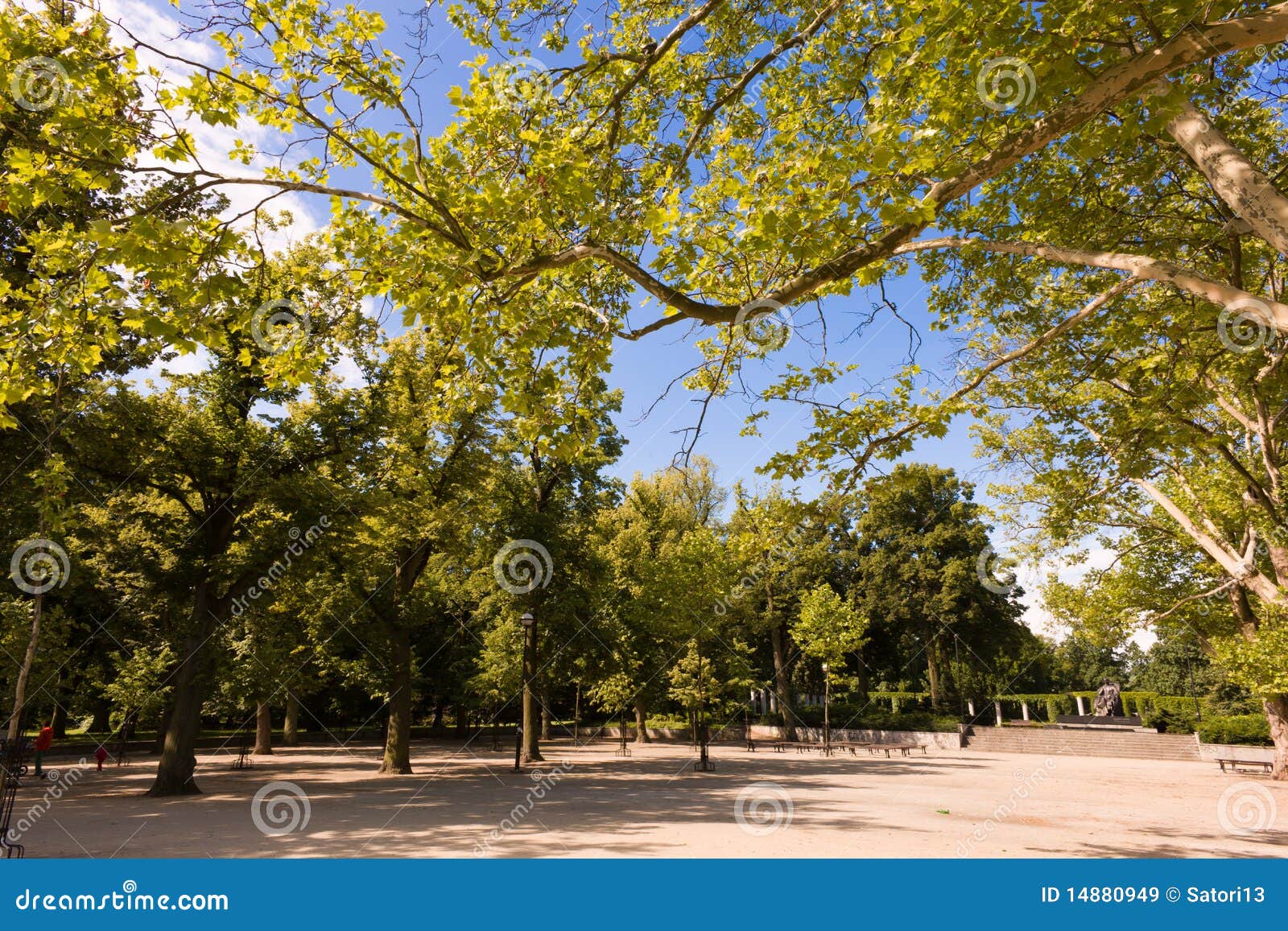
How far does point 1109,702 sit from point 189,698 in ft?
163

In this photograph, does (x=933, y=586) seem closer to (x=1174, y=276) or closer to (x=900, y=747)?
(x=900, y=747)

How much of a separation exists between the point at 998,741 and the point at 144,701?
37956mm

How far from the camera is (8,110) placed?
14.8 feet

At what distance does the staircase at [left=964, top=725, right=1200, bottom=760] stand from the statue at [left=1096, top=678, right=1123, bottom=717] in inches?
295

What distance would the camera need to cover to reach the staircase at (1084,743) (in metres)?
32.2

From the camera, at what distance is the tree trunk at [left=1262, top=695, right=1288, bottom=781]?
811 inches

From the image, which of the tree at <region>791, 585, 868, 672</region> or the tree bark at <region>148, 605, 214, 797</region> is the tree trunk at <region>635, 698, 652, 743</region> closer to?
the tree at <region>791, 585, 868, 672</region>

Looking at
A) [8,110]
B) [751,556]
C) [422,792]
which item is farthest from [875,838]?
[8,110]

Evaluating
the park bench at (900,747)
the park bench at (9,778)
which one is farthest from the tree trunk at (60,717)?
the park bench at (900,747)

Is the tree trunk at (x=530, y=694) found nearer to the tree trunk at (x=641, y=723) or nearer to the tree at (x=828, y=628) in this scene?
the tree trunk at (x=641, y=723)

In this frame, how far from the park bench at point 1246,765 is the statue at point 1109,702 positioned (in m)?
18.4

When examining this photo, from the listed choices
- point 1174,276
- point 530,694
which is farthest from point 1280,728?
point 530,694

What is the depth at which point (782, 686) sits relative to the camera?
40.8 metres

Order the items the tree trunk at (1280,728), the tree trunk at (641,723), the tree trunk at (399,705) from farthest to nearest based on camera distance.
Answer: the tree trunk at (641,723), the tree trunk at (1280,728), the tree trunk at (399,705)
